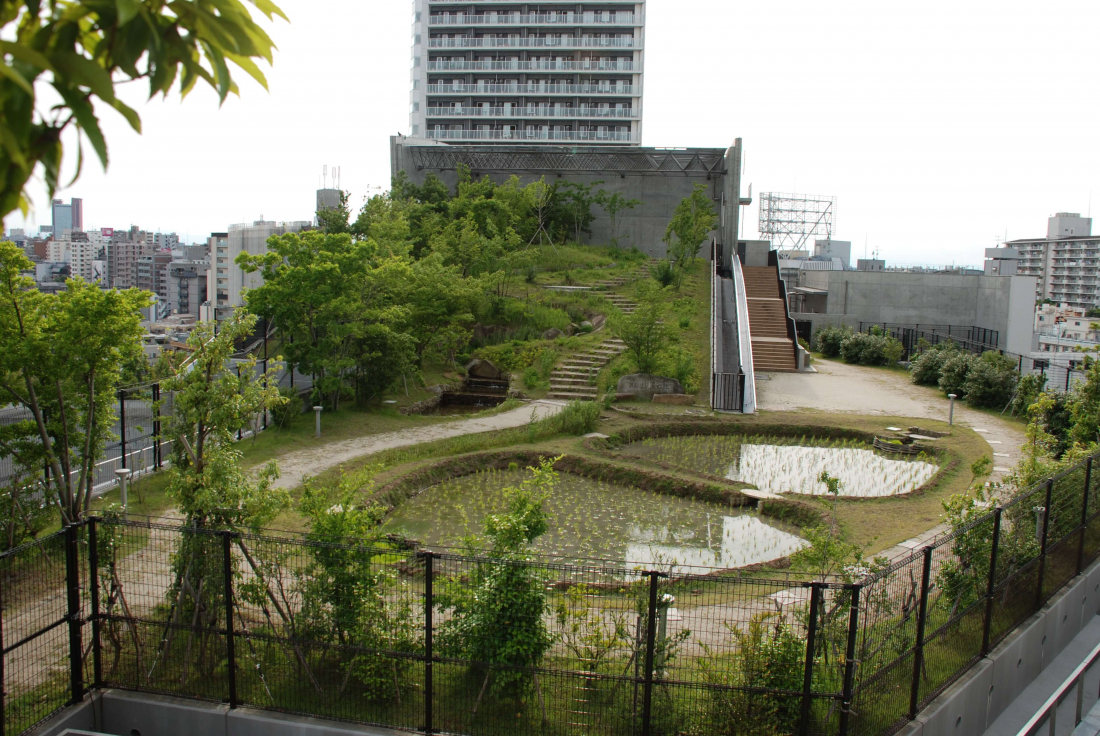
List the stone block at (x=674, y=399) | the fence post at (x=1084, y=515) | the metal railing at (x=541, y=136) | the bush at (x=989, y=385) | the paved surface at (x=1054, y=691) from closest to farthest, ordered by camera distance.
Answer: the paved surface at (x=1054, y=691)
the fence post at (x=1084, y=515)
the stone block at (x=674, y=399)
the bush at (x=989, y=385)
the metal railing at (x=541, y=136)

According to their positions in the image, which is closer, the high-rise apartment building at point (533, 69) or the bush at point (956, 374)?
the bush at point (956, 374)

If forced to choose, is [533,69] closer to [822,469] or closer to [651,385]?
[651,385]

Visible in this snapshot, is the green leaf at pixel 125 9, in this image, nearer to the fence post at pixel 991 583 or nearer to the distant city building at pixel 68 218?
the fence post at pixel 991 583

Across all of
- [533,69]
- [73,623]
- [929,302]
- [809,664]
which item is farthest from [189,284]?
[809,664]

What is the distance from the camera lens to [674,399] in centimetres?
2036

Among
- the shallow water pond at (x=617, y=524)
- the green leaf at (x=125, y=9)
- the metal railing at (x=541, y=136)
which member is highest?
the metal railing at (x=541, y=136)

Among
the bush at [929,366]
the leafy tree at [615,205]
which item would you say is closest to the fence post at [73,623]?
the bush at [929,366]

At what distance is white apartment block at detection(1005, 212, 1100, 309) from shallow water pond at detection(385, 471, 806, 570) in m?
107

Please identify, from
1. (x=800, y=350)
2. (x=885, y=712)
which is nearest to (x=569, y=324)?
(x=800, y=350)

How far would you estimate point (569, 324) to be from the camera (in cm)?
2606

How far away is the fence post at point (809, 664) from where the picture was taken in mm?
5683

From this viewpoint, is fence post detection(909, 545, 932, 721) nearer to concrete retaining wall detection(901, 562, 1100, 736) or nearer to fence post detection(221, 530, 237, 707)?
concrete retaining wall detection(901, 562, 1100, 736)

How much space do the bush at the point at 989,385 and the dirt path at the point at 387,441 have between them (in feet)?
36.0

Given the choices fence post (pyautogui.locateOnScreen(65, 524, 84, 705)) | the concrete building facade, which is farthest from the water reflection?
the concrete building facade
